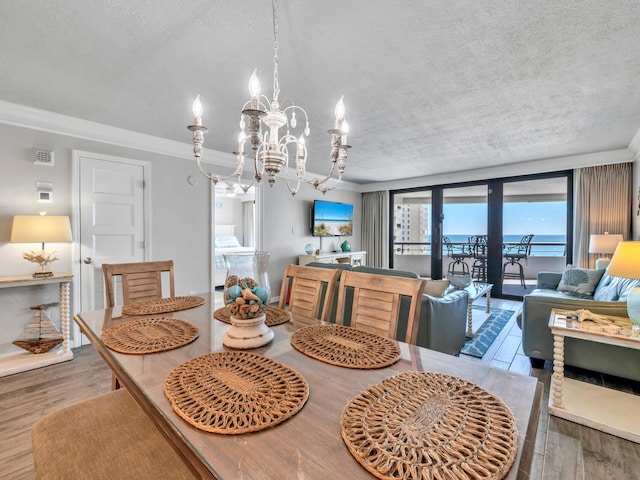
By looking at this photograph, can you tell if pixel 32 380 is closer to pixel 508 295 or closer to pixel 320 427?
pixel 320 427

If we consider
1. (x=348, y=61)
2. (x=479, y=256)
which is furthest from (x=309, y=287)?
(x=479, y=256)

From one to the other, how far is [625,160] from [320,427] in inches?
222

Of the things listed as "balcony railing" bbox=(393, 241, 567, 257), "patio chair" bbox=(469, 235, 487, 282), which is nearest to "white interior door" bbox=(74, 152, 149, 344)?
"balcony railing" bbox=(393, 241, 567, 257)

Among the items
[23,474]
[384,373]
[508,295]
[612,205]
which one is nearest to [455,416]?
[384,373]

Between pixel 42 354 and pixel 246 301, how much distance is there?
9.54 ft

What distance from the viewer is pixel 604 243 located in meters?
3.87

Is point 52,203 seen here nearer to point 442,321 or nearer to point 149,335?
point 149,335

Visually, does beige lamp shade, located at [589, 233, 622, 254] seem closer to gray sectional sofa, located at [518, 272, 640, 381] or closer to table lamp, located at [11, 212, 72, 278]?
gray sectional sofa, located at [518, 272, 640, 381]

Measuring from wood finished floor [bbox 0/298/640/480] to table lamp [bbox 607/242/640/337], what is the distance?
0.71 meters

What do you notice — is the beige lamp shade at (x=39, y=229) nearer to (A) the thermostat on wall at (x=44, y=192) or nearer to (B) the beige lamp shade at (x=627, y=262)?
(A) the thermostat on wall at (x=44, y=192)

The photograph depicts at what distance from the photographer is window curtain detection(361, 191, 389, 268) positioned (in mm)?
6918

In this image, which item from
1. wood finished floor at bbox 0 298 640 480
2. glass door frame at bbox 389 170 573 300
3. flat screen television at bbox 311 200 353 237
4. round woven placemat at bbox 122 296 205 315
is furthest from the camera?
Result: flat screen television at bbox 311 200 353 237

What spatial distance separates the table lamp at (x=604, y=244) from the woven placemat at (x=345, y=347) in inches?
167

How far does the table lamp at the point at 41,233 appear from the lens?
261cm
